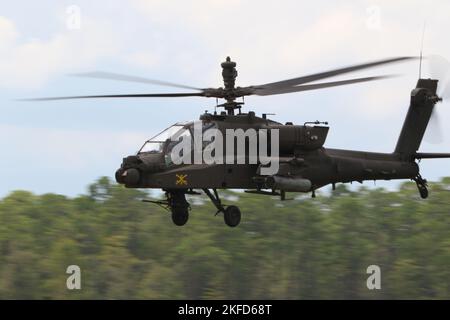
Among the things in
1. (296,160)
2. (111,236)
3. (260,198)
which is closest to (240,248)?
(260,198)

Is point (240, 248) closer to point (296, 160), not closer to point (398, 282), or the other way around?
point (398, 282)

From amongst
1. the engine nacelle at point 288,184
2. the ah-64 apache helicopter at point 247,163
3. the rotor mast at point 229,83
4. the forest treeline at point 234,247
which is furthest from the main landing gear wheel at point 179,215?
the forest treeline at point 234,247

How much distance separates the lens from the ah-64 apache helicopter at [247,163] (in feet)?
90.7

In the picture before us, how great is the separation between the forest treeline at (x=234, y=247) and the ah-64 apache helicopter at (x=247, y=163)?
62153mm

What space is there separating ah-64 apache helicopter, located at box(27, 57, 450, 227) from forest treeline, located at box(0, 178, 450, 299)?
6215 cm

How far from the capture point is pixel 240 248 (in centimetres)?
9819

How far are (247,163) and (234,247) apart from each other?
6962 cm

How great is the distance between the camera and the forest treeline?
95.2 meters

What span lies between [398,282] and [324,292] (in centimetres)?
709

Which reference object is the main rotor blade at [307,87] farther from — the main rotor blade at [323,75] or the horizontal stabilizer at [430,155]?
the horizontal stabilizer at [430,155]

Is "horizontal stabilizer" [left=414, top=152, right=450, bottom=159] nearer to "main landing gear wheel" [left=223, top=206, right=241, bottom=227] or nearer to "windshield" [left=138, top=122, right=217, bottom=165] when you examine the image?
"main landing gear wheel" [left=223, top=206, right=241, bottom=227]

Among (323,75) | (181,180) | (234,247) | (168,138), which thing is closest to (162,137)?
(168,138)

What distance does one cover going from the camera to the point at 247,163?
2906cm

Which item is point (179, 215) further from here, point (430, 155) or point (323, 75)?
point (430, 155)
